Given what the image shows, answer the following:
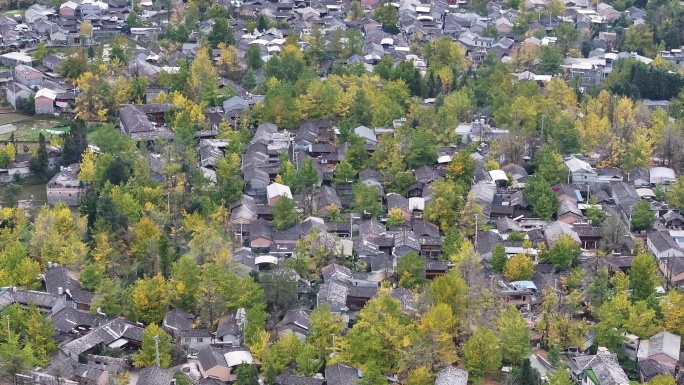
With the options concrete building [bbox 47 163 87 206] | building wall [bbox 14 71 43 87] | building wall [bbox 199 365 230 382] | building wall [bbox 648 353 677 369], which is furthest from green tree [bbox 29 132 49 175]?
building wall [bbox 648 353 677 369]

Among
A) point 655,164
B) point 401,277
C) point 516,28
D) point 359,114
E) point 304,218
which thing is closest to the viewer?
point 401,277

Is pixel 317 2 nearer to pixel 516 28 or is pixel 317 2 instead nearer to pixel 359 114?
pixel 516 28

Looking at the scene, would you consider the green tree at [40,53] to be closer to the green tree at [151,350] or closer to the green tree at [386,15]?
the green tree at [386,15]

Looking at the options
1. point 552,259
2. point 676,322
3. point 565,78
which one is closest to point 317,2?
point 565,78

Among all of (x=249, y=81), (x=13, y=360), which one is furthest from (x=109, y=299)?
(x=249, y=81)

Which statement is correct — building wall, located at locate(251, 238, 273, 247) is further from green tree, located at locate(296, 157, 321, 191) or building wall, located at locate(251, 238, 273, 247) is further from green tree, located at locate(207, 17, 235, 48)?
green tree, located at locate(207, 17, 235, 48)

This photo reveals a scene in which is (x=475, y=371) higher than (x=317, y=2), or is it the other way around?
(x=475, y=371)

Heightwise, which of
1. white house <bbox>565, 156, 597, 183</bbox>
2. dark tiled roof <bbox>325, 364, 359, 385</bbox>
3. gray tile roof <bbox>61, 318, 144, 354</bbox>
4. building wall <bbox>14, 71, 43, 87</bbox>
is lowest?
building wall <bbox>14, 71, 43, 87</bbox>
